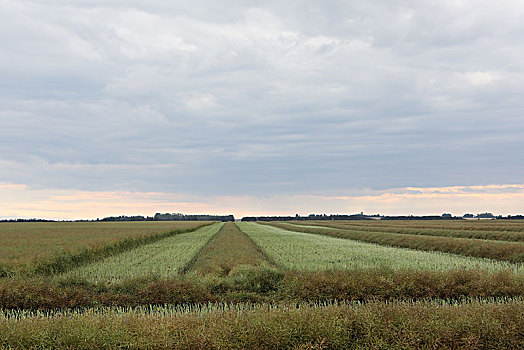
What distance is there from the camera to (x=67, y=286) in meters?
15.5

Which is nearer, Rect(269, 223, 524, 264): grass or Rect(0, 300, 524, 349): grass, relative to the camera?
Rect(0, 300, 524, 349): grass

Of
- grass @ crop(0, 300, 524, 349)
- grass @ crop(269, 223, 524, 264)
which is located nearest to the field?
grass @ crop(0, 300, 524, 349)

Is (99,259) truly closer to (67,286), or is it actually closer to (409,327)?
(67,286)

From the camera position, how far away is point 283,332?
7379 millimetres

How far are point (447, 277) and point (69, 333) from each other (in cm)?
1292

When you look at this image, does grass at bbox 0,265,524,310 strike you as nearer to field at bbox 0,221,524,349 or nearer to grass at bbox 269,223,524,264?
field at bbox 0,221,524,349

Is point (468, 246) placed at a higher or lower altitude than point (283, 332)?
higher

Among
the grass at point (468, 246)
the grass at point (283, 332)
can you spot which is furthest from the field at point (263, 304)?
the grass at point (468, 246)

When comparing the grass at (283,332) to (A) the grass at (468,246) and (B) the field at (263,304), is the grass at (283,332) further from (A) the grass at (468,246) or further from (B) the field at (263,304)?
(A) the grass at (468,246)

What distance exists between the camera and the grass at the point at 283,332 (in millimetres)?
7184

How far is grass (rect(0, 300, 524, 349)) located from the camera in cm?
718

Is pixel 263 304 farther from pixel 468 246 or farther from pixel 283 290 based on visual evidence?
pixel 468 246

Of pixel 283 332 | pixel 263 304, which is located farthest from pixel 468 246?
pixel 283 332

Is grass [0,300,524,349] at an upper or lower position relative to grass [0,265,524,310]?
upper
